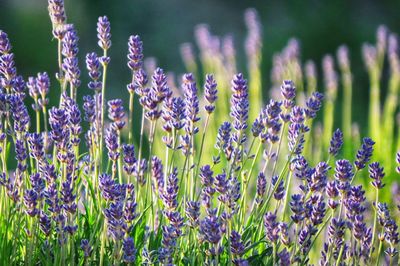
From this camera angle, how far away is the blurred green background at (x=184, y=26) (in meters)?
8.34

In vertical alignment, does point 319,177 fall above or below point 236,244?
above

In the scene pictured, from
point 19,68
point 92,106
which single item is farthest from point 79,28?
point 92,106

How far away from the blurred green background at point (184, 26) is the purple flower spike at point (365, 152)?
17.4 feet

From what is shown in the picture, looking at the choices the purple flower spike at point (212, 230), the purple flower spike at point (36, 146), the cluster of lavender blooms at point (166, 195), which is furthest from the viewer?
the purple flower spike at point (36, 146)

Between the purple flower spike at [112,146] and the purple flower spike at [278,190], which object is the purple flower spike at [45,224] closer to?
the purple flower spike at [112,146]

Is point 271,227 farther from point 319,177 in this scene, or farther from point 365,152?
point 365,152

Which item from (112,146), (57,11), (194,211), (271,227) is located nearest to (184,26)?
(57,11)

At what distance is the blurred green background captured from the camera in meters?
8.34

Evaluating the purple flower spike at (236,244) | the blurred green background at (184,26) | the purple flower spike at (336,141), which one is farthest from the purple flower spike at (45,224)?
the blurred green background at (184,26)

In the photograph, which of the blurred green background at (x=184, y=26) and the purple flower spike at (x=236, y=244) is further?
the blurred green background at (x=184, y=26)

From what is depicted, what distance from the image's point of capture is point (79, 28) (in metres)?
8.96

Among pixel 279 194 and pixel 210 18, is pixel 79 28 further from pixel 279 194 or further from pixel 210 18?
pixel 279 194

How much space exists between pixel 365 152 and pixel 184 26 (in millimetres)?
7747

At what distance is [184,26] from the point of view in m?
9.84
